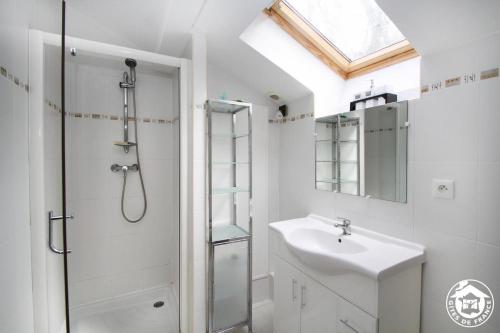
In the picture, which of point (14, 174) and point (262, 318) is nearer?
point (14, 174)

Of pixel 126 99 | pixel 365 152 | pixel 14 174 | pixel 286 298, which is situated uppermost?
pixel 126 99

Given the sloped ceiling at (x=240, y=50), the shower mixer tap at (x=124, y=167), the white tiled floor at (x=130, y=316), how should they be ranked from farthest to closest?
the shower mixer tap at (x=124, y=167)
the white tiled floor at (x=130, y=316)
the sloped ceiling at (x=240, y=50)

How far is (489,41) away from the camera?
0.93m

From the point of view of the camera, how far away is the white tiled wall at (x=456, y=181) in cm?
93

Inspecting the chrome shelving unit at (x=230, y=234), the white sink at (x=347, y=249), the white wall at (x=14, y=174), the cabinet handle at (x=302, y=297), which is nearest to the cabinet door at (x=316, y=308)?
the cabinet handle at (x=302, y=297)

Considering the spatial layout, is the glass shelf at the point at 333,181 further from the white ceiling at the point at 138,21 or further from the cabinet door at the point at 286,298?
the white ceiling at the point at 138,21

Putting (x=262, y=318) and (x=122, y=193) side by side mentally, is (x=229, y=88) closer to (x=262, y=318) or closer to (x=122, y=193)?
(x=122, y=193)

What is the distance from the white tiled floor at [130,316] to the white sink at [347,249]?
50.0 inches

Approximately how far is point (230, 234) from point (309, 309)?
0.73m

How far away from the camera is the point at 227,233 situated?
1.77 m

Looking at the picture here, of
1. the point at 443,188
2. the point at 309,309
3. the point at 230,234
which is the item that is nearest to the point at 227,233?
the point at 230,234

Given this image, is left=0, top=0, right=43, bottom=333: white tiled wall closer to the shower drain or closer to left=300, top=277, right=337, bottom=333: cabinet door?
the shower drain

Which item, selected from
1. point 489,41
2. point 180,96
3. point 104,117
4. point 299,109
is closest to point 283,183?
point 299,109

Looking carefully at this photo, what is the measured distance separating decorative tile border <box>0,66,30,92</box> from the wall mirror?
1666mm
